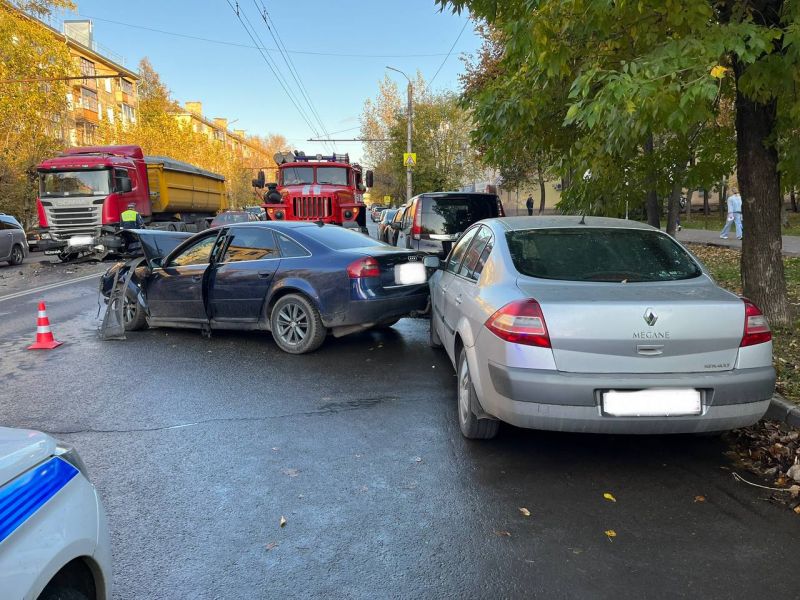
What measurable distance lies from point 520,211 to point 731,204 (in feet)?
117

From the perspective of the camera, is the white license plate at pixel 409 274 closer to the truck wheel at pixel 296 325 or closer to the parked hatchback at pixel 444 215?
the truck wheel at pixel 296 325

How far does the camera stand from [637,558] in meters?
2.98

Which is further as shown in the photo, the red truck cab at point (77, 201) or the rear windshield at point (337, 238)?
the red truck cab at point (77, 201)

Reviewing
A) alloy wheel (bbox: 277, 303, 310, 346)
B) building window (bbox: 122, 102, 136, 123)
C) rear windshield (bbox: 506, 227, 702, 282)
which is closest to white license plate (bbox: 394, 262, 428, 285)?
alloy wheel (bbox: 277, 303, 310, 346)

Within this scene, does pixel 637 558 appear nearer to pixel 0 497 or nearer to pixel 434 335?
pixel 0 497

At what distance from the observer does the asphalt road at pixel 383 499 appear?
9.34 feet

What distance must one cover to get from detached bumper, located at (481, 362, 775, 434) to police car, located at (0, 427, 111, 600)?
238 centimetres

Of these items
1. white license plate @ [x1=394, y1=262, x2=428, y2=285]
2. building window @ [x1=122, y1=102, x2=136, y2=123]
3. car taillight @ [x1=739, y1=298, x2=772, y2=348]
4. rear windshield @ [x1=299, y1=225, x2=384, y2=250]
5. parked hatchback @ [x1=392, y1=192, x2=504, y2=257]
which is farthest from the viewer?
building window @ [x1=122, y1=102, x2=136, y2=123]

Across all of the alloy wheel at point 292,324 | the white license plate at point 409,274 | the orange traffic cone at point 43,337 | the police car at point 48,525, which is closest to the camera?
the police car at point 48,525

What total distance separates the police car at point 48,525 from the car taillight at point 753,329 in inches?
137

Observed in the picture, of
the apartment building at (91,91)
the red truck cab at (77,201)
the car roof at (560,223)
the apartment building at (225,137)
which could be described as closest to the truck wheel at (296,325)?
the car roof at (560,223)

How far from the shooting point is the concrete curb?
4395 millimetres

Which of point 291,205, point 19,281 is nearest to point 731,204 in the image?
point 291,205

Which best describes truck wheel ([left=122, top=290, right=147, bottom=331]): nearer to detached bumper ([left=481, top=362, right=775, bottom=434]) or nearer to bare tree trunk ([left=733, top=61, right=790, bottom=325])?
detached bumper ([left=481, top=362, right=775, bottom=434])
